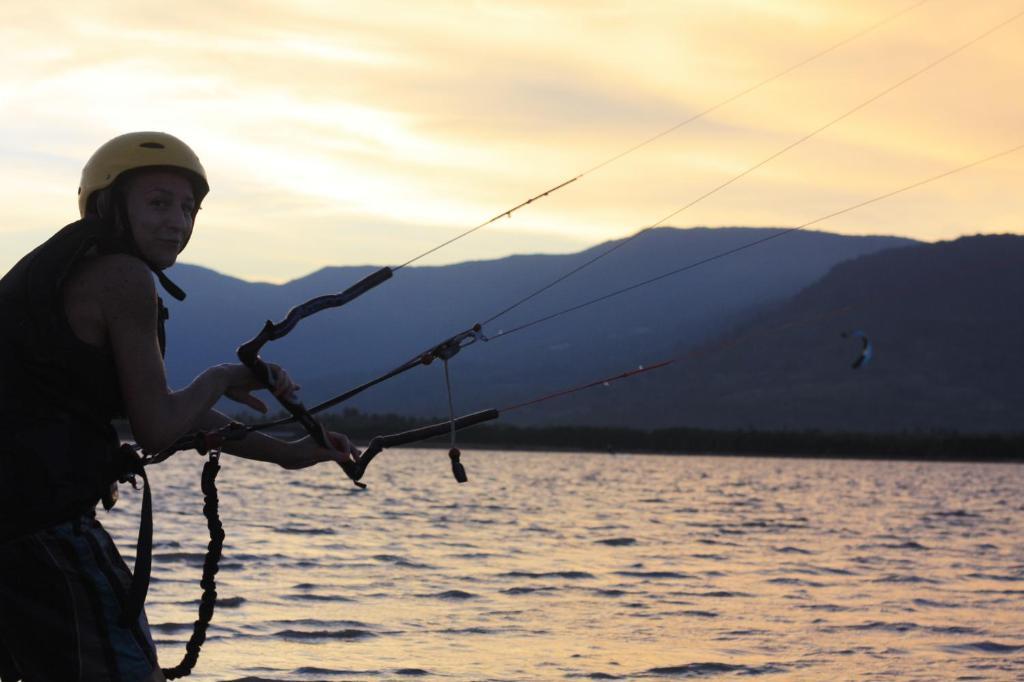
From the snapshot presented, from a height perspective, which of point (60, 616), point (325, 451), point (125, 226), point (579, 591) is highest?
point (125, 226)

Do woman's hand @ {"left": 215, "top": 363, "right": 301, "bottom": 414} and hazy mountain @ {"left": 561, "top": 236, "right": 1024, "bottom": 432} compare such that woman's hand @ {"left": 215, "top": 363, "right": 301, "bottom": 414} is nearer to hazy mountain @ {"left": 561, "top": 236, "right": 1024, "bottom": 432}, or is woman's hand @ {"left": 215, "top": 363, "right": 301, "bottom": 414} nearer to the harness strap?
the harness strap

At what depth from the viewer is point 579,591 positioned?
15.4 meters

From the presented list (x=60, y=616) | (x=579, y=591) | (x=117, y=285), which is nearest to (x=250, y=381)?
(x=117, y=285)

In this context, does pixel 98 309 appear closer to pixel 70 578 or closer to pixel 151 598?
pixel 70 578

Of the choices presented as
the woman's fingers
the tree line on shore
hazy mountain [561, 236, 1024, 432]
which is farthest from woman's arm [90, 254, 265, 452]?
hazy mountain [561, 236, 1024, 432]

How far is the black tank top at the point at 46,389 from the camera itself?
378 cm

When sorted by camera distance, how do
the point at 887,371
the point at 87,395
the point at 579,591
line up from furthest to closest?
the point at 887,371 < the point at 579,591 < the point at 87,395

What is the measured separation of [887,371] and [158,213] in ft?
584

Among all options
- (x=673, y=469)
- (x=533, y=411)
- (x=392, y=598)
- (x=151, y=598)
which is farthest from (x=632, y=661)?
(x=533, y=411)

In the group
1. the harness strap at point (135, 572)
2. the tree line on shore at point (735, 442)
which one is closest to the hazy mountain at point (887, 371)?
the tree line on shore at point (735, 442)

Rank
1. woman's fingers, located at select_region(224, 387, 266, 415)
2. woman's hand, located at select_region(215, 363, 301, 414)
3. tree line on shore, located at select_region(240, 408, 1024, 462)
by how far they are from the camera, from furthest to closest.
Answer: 1. tree line on shore, located at select_region(240, 408, 1024, 462)
2. woman's fingers, located at select_region(224, 387, 266, 415)
3. woman's hand, located at select_region(215, 363, 301, 414)

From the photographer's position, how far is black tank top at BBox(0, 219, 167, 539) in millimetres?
3783

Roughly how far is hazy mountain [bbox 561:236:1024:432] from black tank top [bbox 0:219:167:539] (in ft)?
516

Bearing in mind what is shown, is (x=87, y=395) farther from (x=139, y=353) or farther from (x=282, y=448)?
(x=282, y=448)
